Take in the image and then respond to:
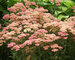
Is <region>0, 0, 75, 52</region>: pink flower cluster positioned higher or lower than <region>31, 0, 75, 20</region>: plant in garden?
higher

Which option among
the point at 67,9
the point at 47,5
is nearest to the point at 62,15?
the point at 67,9

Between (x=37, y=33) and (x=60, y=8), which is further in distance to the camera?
(x=60, y=8)

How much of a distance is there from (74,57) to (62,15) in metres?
3.10

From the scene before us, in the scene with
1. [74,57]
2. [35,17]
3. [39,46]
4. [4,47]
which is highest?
[35,17]

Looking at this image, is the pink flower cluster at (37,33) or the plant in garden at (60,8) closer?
the pink flower cluster at (37,33)

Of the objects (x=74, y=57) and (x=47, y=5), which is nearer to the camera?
(x=74, y=57)

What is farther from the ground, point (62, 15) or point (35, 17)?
point (35, 17)

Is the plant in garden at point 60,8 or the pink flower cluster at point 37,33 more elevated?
the pink flower cluster at point 37,33

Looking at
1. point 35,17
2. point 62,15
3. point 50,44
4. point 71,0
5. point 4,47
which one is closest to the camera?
point 50,44

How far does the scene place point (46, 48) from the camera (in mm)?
2395

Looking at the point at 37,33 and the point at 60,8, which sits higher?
the point at 37,33

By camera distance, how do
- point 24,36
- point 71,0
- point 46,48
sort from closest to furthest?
point 46,48, point 24,36, point 71,0

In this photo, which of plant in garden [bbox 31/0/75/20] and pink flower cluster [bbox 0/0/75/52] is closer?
pink flower cluster [bbox 0/0/75/52]

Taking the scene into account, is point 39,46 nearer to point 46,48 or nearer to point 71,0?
point 46,48
